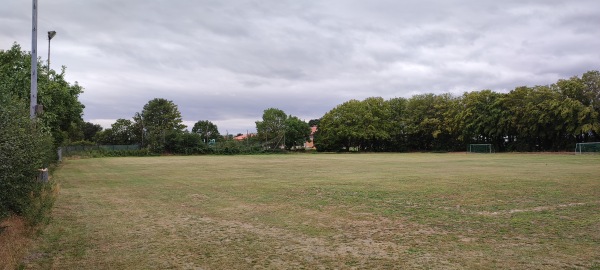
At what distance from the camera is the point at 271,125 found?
302ft

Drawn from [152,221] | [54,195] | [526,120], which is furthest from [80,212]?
[526,120]

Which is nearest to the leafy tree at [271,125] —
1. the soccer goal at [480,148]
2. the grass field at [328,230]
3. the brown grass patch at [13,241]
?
the soccer goal at [480,148]

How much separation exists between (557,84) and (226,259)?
61.9 metres

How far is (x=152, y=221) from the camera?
30.3 feet

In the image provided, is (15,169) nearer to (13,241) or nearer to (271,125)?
(13,241)

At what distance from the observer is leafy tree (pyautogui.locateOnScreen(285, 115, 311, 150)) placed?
8925 centimetres

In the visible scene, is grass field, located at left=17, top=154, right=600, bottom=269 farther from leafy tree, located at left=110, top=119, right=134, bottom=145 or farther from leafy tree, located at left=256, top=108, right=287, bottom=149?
leafy tree, located at left=110, top=119, right=134, bottom=145

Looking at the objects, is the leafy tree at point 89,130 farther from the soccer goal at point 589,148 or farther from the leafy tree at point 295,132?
the soccer goal at point 589,148

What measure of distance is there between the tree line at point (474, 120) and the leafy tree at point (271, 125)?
978 cm

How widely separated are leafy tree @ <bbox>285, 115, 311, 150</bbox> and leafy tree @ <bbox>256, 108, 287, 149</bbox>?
1.48 metres

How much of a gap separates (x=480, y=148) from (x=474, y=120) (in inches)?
205

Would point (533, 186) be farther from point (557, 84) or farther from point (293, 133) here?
point (293, 133)

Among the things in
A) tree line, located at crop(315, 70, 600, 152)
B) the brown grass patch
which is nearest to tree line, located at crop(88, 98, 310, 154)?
tree line, located at crop(315, 70, 600, 152)

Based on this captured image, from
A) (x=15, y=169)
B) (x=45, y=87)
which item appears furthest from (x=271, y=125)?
(x=15, y=169)
